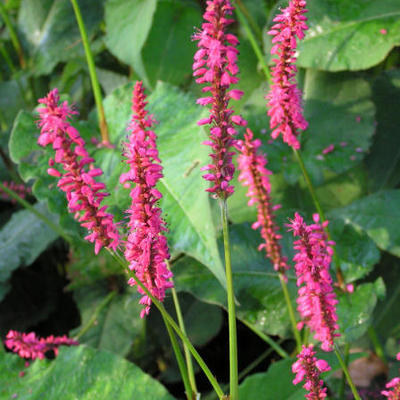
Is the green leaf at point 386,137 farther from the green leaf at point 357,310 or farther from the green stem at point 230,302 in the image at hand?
the green stem at point 230,302

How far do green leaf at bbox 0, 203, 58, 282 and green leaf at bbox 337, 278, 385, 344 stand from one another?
2.35 feet

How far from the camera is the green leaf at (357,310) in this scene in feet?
2.93

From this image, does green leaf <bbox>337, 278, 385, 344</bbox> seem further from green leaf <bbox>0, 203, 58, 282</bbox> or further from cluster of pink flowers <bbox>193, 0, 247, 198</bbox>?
green leaf <bbox>0, 203, 58, 282</bbox>

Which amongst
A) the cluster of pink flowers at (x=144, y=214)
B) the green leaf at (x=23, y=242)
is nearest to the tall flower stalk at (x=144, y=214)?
the cluster of pink flowers at (x=144, y=214)

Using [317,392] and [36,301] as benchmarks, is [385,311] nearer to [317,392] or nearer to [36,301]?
[317,392]

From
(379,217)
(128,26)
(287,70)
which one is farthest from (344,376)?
(128,26)

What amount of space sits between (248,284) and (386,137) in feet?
2.05

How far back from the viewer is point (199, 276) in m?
1.06

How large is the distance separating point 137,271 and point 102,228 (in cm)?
8

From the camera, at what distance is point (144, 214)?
0.55 m

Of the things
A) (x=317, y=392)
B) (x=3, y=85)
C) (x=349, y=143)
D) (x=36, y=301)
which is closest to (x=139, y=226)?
(x=317, y=392)

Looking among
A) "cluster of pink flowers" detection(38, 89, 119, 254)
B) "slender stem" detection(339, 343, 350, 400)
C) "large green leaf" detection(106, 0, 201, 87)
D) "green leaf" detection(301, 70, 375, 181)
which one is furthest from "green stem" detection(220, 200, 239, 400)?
"large green leaf" detection(106, 0, 201, 87)

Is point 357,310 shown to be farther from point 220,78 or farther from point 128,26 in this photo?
point 128,26

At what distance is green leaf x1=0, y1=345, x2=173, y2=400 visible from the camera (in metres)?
0.81
